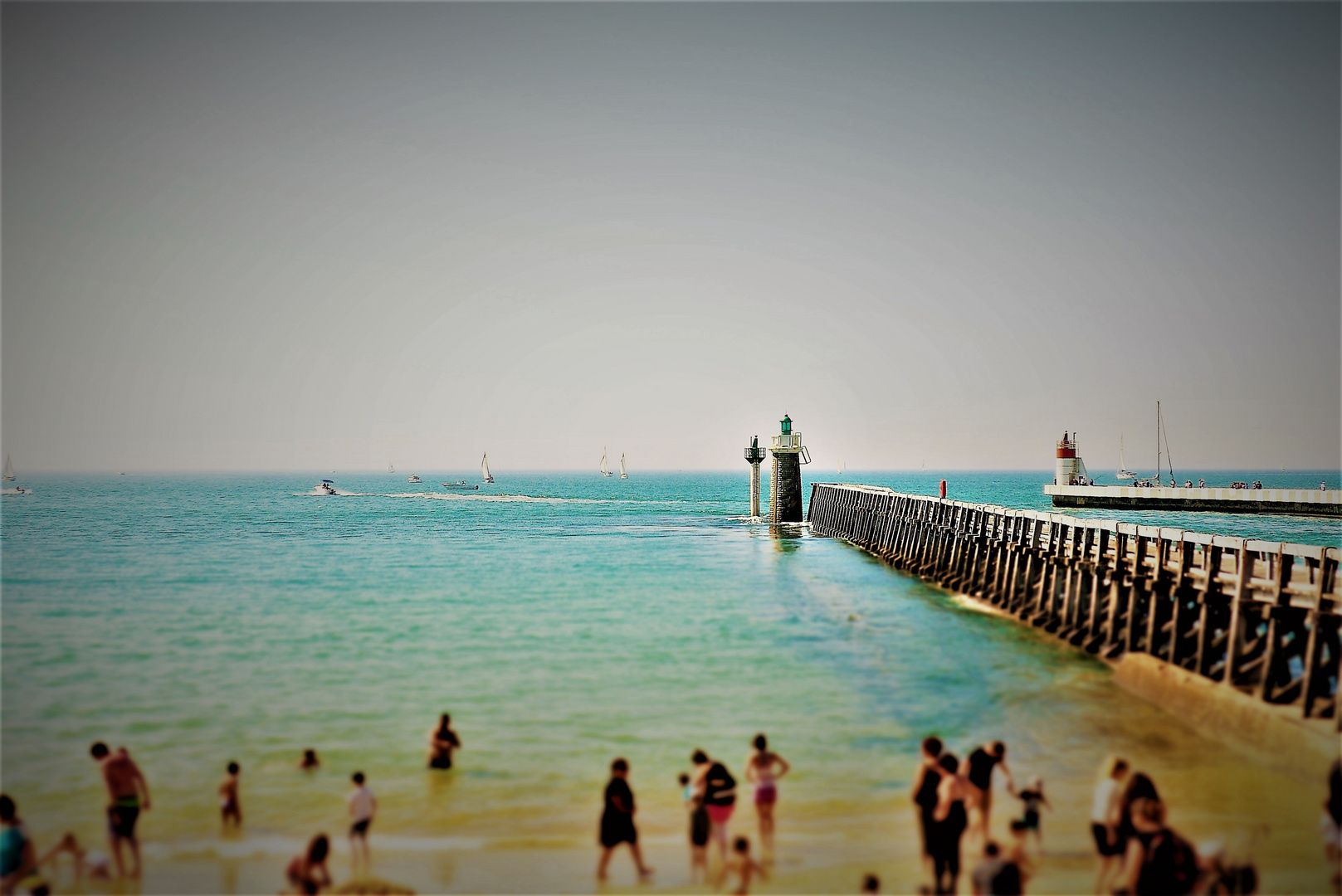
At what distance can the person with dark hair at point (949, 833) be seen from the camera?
889cm

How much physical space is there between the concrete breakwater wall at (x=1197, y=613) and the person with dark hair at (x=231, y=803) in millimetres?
13833

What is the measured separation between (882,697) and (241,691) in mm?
12891

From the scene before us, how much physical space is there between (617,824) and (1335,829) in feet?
24.4

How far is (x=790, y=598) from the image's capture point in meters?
29.1

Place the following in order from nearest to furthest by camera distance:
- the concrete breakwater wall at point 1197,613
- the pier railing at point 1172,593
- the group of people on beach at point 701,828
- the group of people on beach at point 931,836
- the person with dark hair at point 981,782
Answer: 1. the group of people on beach at point 931,836
2. the group of people on beach at point 701,828
3. the person with dark hair at point 981,782
4. the concrete breakwater wall at point 1197,613
5. the pier railing at point 1172,593

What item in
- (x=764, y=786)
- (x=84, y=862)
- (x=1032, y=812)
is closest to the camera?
(x=84, y=862)

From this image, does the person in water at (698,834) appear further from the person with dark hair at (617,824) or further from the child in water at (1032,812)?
the child in water at (1032,812)

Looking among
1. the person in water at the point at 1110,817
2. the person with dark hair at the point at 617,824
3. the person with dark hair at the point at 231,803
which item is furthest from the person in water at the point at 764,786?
the person with dark hair at the point at 231,803

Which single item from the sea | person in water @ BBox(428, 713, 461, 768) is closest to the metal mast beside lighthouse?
the sea

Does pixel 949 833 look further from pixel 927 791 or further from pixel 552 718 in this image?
pixel 552 718

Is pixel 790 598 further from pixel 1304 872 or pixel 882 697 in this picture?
pixel 1304 872

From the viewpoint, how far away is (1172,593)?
17.3 m

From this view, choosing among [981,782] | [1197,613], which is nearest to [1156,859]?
[981,782]

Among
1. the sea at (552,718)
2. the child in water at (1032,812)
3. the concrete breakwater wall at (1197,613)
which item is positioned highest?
the concrete breakwater wall at (1197,613)
